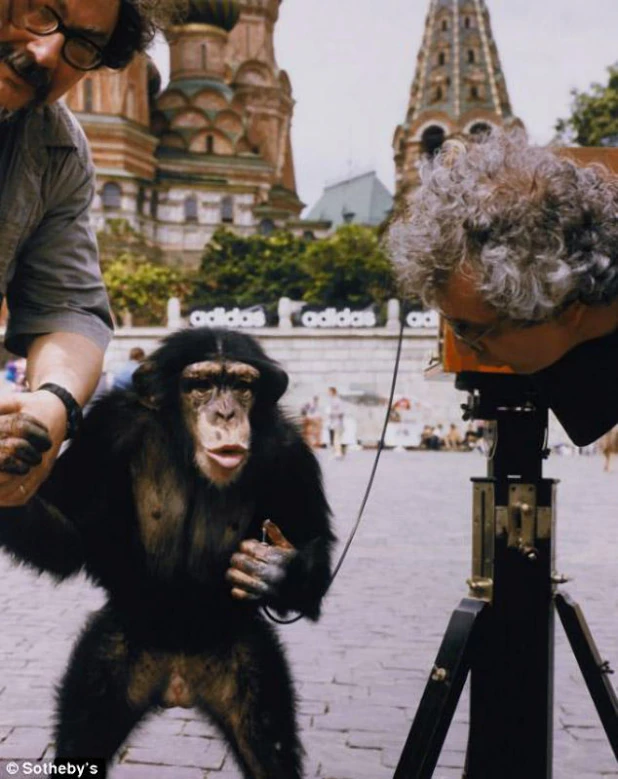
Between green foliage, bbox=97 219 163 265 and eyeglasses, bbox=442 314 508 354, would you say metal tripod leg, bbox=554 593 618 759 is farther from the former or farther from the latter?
green foliage, bbox=97 219 163 265

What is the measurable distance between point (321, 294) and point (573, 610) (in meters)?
51.5

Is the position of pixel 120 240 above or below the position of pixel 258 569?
above

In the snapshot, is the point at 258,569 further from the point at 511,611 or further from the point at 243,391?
the point at 511,611

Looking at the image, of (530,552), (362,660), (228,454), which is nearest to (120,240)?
(362,660)

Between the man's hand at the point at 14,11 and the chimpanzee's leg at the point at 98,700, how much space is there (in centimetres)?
175

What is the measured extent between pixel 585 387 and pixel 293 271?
54.0m

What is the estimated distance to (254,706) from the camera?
3311 mm

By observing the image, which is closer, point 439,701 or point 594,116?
point 439,701

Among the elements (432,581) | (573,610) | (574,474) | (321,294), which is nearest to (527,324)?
(573,610)

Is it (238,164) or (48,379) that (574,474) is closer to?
(48,379)

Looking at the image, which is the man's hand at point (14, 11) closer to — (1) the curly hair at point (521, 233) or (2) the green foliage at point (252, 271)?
(1) the curly hair at point (521, 233)

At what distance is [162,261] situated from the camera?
6481cm

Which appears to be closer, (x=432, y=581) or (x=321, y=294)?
(x=432, y=581)

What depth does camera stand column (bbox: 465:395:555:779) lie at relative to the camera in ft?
10.0
